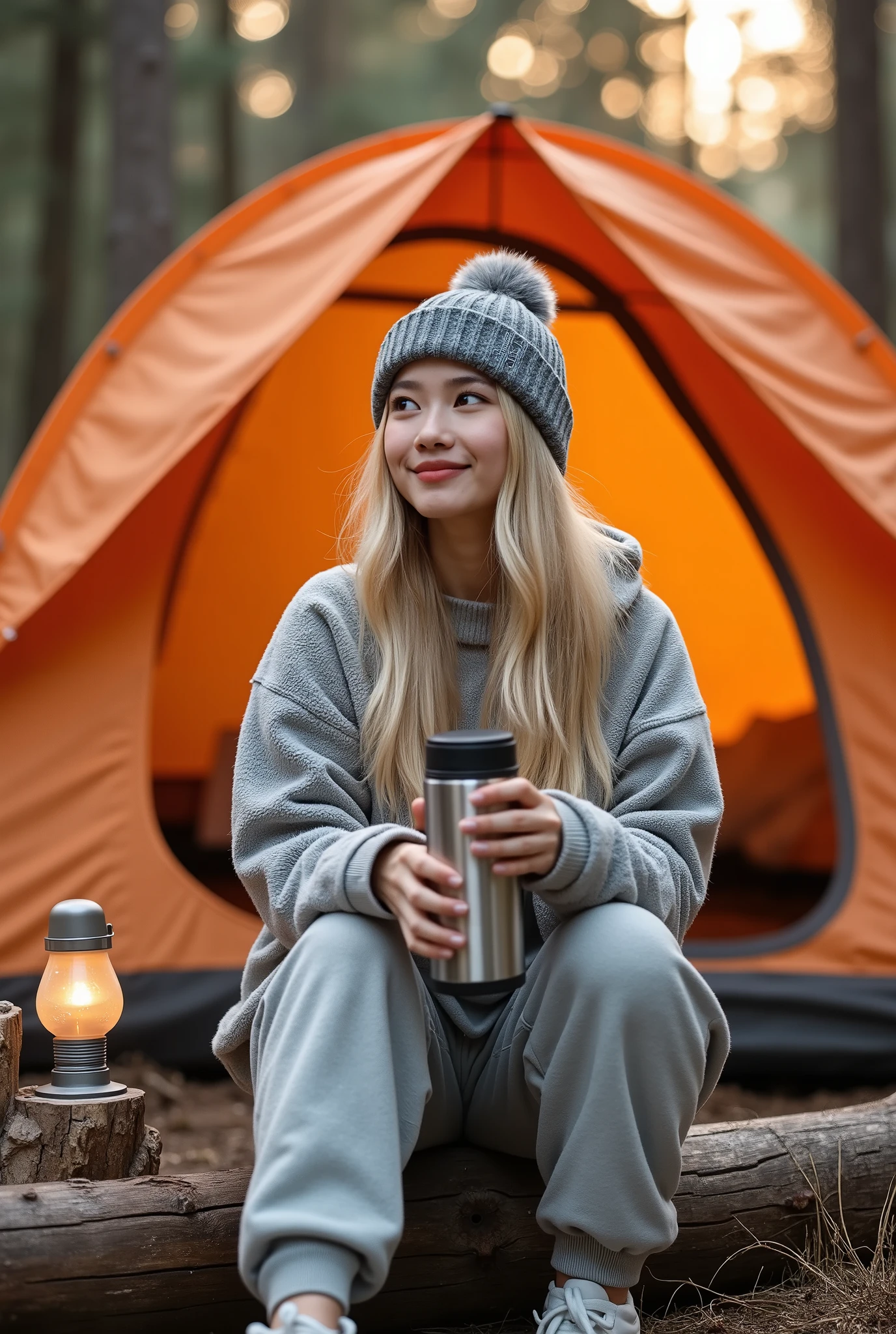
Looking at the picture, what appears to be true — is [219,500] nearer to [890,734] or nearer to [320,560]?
[320,560]

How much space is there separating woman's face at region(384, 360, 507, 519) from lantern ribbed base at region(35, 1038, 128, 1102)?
0.79m

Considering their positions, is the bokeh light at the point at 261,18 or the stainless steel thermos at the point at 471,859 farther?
the bokeh light at the point at 261,18

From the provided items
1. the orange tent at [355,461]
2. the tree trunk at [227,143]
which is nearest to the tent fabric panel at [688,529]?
the orange tent at [355,461]

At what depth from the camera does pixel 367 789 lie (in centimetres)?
167

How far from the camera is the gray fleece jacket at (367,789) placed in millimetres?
1428

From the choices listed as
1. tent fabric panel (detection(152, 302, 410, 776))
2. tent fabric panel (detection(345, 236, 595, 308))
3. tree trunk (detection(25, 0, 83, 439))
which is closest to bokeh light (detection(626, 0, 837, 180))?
tree trunk (detection(25, 0, 83, 439))

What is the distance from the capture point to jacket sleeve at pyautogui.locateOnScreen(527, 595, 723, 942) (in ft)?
4.64

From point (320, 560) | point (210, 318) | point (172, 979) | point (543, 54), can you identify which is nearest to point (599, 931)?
point (172, 979)

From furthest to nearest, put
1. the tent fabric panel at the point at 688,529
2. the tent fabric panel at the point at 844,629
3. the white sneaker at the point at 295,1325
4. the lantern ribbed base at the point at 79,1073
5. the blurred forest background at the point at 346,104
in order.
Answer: the blurred forest background at the point at 346,104 → the tent fabric panel at the point at 688,529 → the tent fabric panel at the point at 844,629 → the lantern ribbed base at the point at 79,1073 → the white sneaker at the point at 295,1325

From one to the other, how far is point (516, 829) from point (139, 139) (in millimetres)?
4149

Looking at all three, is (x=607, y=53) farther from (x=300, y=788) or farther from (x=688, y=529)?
(x=300, y=788)

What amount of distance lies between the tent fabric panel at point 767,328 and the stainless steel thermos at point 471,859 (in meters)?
1.80

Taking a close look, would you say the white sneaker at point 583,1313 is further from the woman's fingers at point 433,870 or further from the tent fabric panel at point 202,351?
the tent fabric panel at point 202,351

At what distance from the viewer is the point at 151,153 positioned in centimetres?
484
